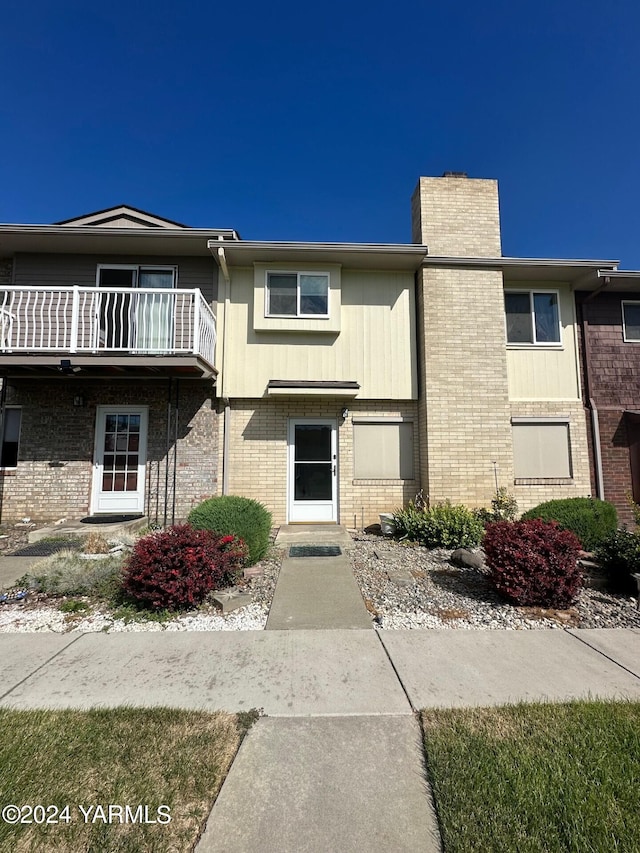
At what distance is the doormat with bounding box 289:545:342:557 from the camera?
674 cm

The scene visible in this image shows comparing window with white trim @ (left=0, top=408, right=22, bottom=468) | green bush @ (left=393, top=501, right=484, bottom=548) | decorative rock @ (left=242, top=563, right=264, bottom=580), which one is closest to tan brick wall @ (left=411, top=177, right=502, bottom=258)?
green bush @ (left=393, top=501, right=484, bottom=548)

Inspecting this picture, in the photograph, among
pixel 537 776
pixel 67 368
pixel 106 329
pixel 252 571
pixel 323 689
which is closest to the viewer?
pixel 537 776

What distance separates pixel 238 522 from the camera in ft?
19.3

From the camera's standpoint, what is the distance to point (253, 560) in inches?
235

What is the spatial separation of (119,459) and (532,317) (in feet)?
33.7

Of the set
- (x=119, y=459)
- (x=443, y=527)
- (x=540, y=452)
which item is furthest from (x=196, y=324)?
(x=540, y=452)

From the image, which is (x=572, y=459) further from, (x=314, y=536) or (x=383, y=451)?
(x=314, y=536)

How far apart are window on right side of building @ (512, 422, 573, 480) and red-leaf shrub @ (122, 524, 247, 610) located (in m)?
7.28

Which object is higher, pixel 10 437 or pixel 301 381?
pixel 301 381

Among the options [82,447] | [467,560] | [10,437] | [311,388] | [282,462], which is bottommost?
[467,560]

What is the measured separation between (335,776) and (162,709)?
4.16 feet

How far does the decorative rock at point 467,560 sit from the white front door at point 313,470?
3206 millimetres

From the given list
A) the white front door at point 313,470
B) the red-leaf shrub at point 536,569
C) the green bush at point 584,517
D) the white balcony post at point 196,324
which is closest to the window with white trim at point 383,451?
the white front door at point 313,470

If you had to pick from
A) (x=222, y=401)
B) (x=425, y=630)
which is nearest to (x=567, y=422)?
(x=425, y=630)
